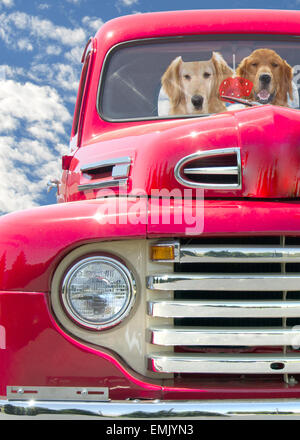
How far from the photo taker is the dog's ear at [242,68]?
3172 millimetres

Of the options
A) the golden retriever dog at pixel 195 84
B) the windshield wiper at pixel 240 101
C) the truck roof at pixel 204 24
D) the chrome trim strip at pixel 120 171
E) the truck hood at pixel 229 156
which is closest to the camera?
the truck hood at pixel 229 156

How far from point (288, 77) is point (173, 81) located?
0.70m

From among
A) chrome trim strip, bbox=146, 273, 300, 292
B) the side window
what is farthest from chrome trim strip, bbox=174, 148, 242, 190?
the side window

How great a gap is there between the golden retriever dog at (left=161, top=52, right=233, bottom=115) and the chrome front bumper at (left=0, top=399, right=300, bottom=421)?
183 centimetres

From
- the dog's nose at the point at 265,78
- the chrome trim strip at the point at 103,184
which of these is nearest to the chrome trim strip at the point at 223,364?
the chrome trim strip at the point at 103,184

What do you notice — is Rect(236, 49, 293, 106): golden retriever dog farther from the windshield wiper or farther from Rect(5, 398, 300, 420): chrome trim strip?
Rect(5, 398, 300, 420): chrome trim strip

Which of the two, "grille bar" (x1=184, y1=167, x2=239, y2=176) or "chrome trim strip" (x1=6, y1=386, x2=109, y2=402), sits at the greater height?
"grille bar" (x1=184, y1=167, x2=239, y2=176)

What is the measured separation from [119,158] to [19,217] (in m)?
0.74

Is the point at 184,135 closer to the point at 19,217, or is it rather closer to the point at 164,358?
the point at 19,217

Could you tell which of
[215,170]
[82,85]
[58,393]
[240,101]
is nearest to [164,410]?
[58,393]

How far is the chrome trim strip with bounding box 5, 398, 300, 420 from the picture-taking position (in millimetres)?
1617

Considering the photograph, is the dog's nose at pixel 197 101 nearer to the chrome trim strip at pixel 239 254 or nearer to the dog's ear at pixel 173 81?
the dog's ear at pixel 173 81

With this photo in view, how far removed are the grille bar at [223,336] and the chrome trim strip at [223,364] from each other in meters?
0.05

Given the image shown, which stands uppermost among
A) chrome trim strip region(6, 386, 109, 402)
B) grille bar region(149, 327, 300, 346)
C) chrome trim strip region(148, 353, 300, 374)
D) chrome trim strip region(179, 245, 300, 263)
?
chrome trim strip region(179, 245, 300, 263)
